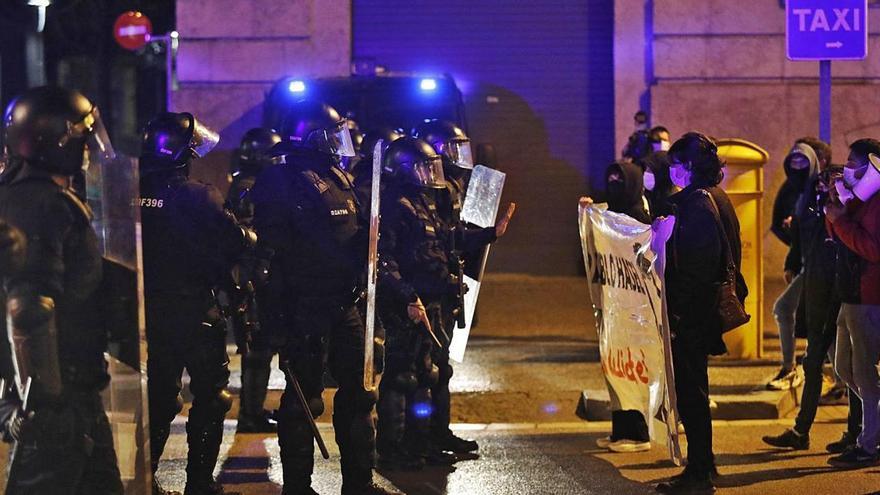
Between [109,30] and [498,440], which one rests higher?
[109,30]

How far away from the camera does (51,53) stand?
2822 centimetres

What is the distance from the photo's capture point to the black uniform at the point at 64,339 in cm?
433

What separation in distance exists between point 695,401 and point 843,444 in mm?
1453

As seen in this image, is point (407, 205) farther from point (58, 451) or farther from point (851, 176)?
point (58, 451)

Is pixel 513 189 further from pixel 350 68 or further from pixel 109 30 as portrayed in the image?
pixel 109 30

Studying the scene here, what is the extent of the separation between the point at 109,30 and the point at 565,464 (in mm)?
21356

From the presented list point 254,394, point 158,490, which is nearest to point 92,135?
point 158,490

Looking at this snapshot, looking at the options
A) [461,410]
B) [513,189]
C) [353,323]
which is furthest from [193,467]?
[513,189]

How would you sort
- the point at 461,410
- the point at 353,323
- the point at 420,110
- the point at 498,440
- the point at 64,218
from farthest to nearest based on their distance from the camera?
the point at 420,110
the point at 461,410
the point at 498,440
the point at 353,323
the point at 64,218

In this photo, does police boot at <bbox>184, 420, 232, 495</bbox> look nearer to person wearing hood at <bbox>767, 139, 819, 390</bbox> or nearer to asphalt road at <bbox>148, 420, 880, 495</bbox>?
asphalt road at <bbox>148, 420, 880, 495</bbox>

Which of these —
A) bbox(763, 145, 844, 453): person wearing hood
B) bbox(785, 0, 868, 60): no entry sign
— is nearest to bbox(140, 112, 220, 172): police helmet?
bbox(763, 145, 844, 453): person wearing hood

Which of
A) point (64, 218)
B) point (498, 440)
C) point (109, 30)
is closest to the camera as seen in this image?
point (64, 218)

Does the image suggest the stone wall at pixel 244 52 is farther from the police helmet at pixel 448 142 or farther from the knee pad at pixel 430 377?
the knee pad at pixel 430 377

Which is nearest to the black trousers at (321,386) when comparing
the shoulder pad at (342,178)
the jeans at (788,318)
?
the shoulder pad at (342,178)
